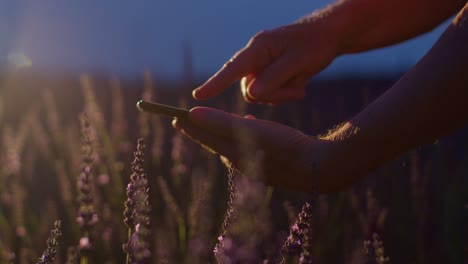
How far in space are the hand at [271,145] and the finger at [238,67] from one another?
1.64 ft

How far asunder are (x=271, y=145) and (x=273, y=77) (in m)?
0.78

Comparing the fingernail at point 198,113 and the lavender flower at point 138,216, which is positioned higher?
the fingernail at point 198,113

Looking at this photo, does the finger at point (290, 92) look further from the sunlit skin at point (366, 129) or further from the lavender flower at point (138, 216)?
the lavender flower at point (138, 216)

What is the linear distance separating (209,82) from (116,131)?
112 cm

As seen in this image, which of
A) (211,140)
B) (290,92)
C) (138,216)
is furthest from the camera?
(290,92)

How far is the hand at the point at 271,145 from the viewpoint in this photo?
1.51 m

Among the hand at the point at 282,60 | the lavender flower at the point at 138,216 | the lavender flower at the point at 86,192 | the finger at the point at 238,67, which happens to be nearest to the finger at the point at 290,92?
the hand at the point at 282,60

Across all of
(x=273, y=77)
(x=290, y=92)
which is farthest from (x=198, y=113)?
(x=290, y=92)

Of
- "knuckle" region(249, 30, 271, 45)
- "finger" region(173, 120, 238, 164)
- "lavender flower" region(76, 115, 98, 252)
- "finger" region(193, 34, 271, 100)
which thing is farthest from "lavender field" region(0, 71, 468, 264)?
"knuckle" region(249, 30, 271, 45)

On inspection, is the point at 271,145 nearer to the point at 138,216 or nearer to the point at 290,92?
the point at 138,216

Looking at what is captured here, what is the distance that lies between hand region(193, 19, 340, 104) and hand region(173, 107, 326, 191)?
58cm

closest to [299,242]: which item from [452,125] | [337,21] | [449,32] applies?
[452,125]

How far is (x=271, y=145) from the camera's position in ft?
4.99

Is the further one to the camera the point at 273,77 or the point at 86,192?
the point at 273,77
